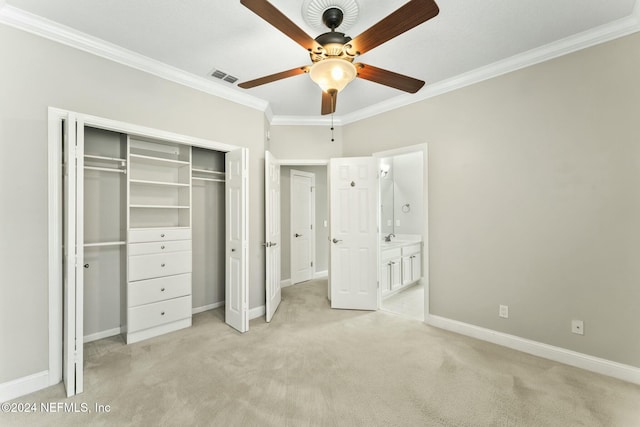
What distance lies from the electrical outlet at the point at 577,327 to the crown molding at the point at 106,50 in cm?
421

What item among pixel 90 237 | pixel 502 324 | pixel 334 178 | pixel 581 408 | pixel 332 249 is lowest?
pixel 581 408

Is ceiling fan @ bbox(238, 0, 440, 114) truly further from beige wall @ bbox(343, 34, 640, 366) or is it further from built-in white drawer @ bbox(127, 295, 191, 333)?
built-in white drawer @ bbox(127, 295, 191, 333)

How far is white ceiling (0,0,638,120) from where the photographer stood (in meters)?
2.04

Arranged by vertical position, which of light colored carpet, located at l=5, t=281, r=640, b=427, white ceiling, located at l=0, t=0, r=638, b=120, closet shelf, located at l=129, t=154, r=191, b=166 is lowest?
light colored carpet, located at l=5, t=281, r=640, b=427

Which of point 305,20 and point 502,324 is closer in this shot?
point 305,20

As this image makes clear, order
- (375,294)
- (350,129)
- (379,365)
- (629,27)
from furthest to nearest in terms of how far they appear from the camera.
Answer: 1. (350,129)
2. (375,294)
3. (379,365)
4. (629,27)

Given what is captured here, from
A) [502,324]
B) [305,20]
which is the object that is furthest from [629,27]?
[502,324]

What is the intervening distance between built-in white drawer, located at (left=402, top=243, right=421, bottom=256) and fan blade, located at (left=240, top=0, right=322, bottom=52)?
→ 380 cm

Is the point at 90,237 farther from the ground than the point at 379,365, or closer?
farther from the ground

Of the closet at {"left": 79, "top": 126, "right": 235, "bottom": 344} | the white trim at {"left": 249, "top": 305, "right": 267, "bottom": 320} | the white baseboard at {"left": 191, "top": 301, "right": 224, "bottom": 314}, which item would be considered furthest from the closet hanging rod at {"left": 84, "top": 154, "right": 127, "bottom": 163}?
the white trim at {"left": 249, "top": 305, "right": 267, "bottom": 320}

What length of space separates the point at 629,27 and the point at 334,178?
309 cm

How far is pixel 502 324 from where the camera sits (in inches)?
112

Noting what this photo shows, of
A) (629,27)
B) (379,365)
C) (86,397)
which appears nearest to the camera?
(86,397)

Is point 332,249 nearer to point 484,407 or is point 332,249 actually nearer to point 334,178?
point 334,178
